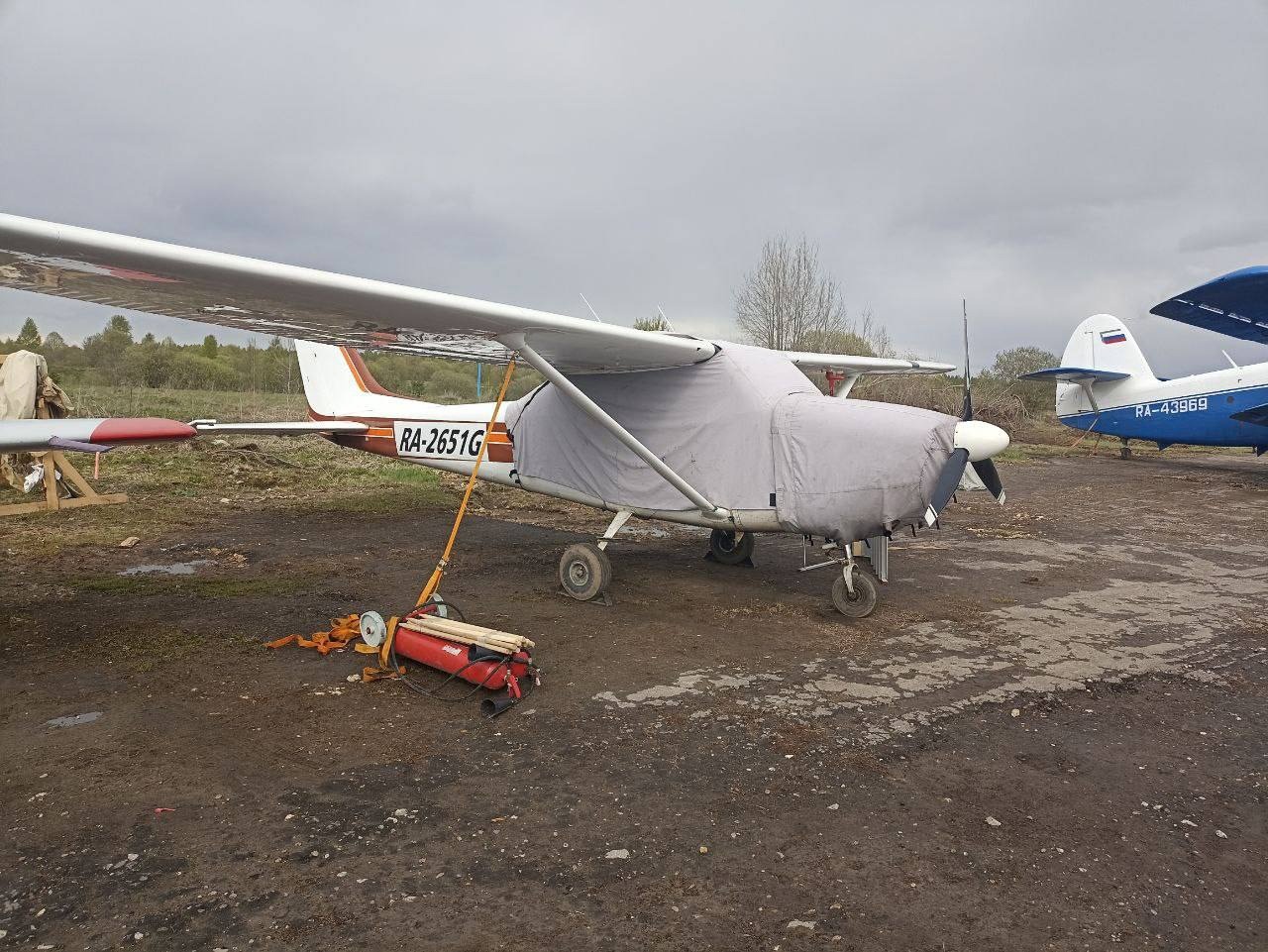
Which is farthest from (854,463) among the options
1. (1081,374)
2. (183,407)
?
(183,407)

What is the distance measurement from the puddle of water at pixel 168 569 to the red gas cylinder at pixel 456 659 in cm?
383

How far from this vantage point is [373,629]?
16.9 feet

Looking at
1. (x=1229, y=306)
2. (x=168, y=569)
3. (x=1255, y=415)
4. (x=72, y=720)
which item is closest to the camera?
(x=72, y=720)

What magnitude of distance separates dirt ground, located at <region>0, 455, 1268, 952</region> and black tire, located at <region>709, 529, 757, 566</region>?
1.09 meters

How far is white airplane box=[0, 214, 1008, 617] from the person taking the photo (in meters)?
4.75

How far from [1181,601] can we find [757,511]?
4.22 metres

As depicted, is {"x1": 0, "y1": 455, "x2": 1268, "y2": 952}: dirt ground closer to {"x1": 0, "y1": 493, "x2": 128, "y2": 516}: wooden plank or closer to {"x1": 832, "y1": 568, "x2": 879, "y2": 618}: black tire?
{"x1": 832, "y1": 568, "x2": 879, "y2": 618}: black tire

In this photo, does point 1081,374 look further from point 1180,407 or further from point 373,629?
point 373,629

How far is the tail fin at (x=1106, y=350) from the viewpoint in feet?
77.0

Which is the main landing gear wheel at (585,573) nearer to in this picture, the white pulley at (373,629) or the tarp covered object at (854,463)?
the tarp covered object at (854,463)

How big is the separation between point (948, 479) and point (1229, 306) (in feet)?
47.2

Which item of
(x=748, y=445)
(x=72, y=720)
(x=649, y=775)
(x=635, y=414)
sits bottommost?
(x=649, y=775)

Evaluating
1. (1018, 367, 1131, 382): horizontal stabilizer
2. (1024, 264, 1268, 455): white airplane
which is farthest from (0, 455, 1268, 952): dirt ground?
(1018, 367, 1131, 382): horizontal stabilizer

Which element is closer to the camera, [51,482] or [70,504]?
[51,482]
